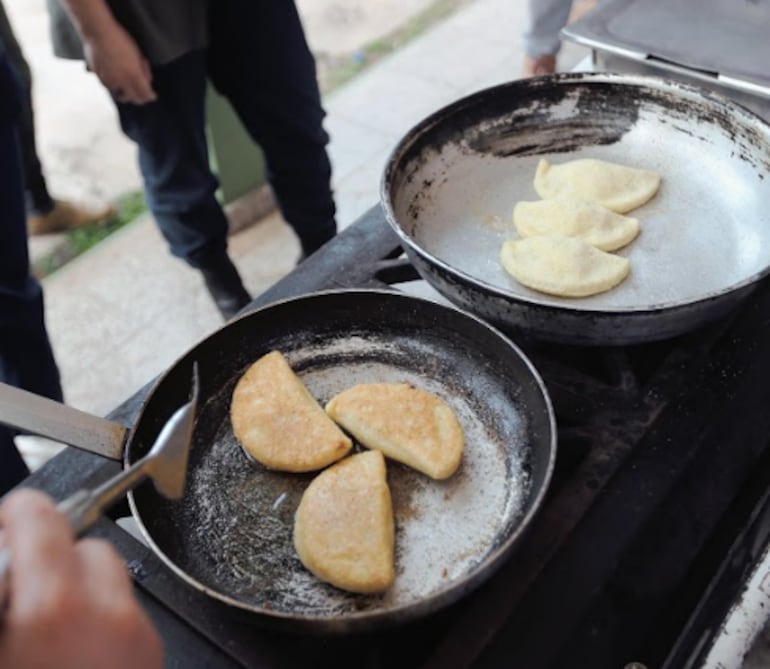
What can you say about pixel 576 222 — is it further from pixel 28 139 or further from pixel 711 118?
pixel 28 139

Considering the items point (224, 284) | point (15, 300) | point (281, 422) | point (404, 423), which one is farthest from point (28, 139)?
point (404, 423)

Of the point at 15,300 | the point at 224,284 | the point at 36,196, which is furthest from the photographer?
the point at 36,196

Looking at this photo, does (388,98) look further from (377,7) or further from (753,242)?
(753,242)

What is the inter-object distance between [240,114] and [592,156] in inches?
41.6

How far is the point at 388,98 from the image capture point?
132 inches

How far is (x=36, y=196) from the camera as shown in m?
2.79

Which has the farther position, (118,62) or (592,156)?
(118,62)

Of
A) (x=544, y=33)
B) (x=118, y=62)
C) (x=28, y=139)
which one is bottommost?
(x=28, y=139)

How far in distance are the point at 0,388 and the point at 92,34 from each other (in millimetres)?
1077

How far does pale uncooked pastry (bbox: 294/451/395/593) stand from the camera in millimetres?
789

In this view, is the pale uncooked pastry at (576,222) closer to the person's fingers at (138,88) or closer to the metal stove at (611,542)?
the metal stove at (611,542)

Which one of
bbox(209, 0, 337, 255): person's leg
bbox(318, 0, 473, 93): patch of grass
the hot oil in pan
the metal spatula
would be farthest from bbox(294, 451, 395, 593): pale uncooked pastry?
bbox(318, 0, 473, 93): patch of grass

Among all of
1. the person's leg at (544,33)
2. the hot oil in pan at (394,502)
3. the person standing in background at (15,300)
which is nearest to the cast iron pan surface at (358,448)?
the hot oil in pan at (394,502)

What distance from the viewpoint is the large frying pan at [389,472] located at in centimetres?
80
